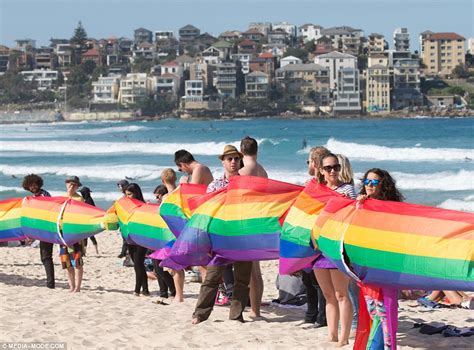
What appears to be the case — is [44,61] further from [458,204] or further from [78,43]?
[458,204]

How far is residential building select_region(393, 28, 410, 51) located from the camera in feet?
582

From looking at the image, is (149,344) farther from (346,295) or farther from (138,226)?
(138,226)

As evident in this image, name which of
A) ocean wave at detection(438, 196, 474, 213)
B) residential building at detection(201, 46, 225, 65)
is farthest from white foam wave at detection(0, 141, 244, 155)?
residential building at detection(201, 46, 225, 65)

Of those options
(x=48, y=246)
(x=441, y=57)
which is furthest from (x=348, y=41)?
(x=48, y=246)

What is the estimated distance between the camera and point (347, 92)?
459 ft

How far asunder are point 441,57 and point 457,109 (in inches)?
1345

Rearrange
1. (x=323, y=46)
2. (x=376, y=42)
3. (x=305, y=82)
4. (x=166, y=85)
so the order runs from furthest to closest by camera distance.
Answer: (x=323, y=46)
(x=376, y=42)
(x=166, y=85)
(x=305, y=82)

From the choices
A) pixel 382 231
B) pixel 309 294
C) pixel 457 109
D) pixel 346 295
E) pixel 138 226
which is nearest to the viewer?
pixel 382 231

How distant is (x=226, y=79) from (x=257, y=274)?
139773mm

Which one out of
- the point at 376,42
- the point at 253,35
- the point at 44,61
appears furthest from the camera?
the point at 253,35

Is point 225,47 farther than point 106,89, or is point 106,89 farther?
point 225,47

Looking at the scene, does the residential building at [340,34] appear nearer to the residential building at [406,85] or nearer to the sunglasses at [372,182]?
the residential building at [406,85]

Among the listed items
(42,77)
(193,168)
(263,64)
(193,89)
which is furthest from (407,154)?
(42,77)

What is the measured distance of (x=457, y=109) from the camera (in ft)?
443
